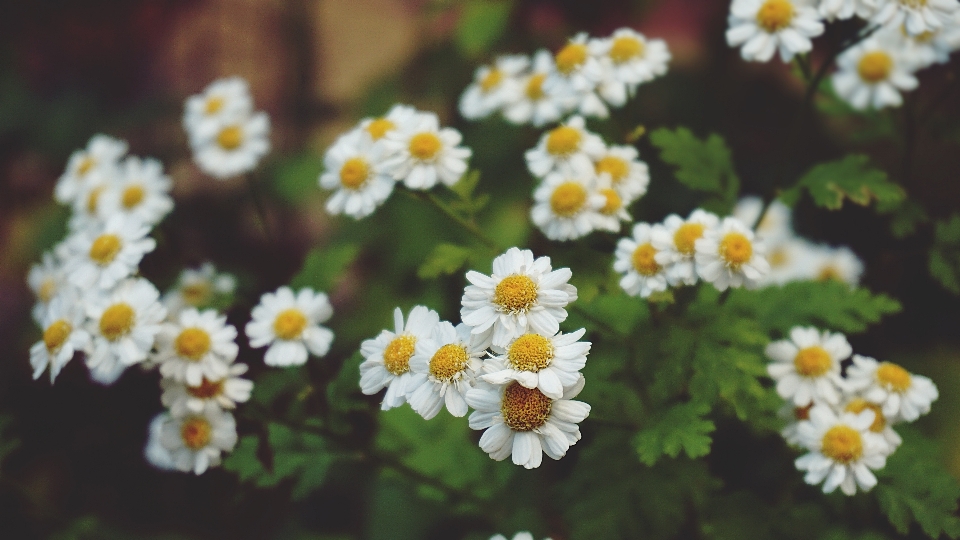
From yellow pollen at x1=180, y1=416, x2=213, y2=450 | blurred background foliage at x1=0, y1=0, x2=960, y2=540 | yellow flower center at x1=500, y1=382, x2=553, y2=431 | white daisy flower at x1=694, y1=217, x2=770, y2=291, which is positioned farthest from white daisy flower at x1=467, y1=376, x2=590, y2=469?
yellow pollen at x1=180, y1=416, x2=213, y2=450

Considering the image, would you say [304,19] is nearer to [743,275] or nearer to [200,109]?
[200,109]

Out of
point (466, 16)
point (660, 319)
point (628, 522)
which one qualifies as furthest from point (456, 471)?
point (466, 16)

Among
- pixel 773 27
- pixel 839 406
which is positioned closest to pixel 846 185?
pixel 773 27

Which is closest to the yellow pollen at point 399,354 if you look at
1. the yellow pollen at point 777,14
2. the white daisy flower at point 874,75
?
the yellow pollen at point 777,14

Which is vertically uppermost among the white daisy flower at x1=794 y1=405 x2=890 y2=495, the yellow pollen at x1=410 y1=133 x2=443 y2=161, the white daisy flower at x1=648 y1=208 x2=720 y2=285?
the yellow pollen at x1=410 y1=133 x2=443 y2=161

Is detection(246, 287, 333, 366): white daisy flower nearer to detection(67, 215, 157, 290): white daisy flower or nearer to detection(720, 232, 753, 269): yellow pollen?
detection(67, 215, 157, 290): white daisy flower

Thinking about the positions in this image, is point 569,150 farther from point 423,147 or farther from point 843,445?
point 843,445

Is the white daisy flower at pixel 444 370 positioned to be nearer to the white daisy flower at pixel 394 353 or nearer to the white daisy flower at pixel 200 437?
the white daisy flower at pixel 394 353
